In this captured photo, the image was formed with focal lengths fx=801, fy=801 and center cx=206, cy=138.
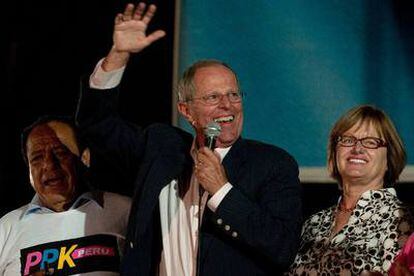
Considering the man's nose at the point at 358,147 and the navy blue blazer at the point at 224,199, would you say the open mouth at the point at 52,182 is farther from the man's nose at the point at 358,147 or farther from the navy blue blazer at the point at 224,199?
the man's nose at the point at 358,147

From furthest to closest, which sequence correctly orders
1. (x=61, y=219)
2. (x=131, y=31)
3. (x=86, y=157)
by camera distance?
(x=86, y=157)
(x=61, y=219)
(x=131, y=31)

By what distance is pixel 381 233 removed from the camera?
8.04 ft

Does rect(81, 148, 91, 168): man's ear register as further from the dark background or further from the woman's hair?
the woman's hair

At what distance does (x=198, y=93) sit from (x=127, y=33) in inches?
13.2

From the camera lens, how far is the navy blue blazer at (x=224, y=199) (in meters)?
2.35

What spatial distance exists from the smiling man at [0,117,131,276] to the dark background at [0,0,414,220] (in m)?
0.54

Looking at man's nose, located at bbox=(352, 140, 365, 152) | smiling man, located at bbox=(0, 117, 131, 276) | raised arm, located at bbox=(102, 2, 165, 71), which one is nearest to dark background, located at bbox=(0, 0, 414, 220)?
smiling man, located at bbox=(0, 117, 131, 276)

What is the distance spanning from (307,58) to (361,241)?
114 cm

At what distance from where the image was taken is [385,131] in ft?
8.51

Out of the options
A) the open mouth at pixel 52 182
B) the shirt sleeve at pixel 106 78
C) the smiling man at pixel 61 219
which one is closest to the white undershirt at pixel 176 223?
the shirt sleeve at pixel 106 78

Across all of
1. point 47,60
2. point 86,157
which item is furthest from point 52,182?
point 47,60

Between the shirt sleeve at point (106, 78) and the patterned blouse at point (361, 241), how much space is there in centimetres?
82

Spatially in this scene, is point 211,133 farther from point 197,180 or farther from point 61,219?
point 61,219

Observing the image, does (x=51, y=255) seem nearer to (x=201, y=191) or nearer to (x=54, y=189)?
(x=54, y=189)
